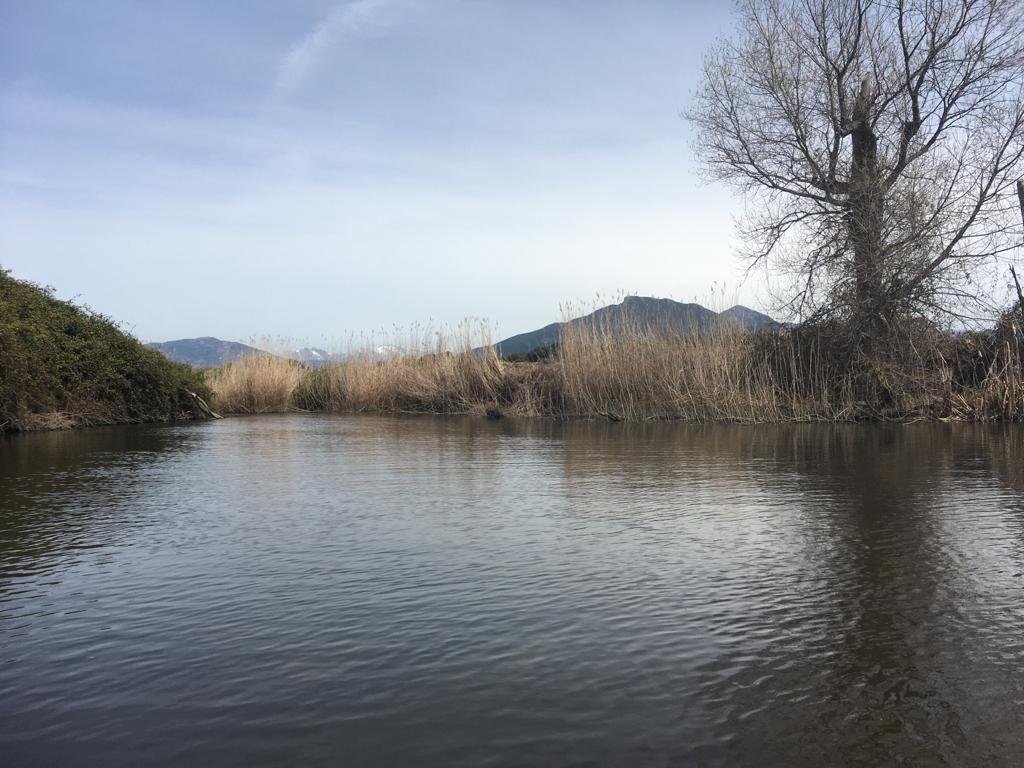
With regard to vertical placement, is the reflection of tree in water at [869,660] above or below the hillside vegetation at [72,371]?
below

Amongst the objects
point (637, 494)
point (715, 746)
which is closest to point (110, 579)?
point (715, 746)

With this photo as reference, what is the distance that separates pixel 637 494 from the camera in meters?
5.05

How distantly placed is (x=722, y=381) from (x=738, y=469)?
7178mm

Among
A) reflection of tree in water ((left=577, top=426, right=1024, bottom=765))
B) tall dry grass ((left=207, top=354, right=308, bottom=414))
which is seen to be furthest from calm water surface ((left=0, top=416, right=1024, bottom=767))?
tall dry grass ((left=207, top=354, right=308, bottom=414))

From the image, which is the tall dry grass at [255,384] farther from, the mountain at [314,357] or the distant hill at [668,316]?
the distant hill at [668,316]

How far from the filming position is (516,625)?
96.3 inches

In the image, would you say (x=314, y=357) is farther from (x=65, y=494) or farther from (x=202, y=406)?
(x=65, y=494)

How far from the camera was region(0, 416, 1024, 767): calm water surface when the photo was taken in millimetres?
1722

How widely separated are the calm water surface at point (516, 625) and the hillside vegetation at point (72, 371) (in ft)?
26.9

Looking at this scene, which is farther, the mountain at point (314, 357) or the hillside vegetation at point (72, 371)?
the mountain at point (314, 357)

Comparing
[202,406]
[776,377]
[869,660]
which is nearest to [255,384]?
[202,406]

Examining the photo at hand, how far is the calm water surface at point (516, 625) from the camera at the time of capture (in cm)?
172

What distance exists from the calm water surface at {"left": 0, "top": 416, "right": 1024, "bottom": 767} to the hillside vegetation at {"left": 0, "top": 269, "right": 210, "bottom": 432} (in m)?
8.19

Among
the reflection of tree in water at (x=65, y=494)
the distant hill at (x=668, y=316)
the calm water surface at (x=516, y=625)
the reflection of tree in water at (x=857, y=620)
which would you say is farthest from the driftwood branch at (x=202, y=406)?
the reflection of tree in water at (x=857, y=620)
